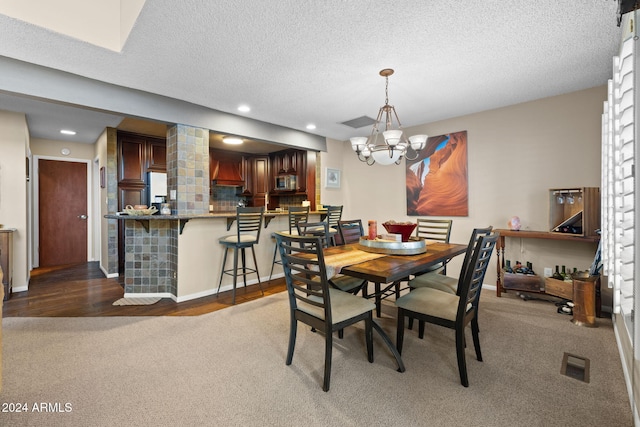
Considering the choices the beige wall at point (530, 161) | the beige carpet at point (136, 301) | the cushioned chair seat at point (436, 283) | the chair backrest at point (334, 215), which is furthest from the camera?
the chair backrest at point (334, 215)

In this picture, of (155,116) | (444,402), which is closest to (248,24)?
(155,116)

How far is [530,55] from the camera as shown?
2461 mm

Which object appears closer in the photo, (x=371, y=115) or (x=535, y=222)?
(x=535, y=222)

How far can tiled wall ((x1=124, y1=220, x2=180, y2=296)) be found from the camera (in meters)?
3.62

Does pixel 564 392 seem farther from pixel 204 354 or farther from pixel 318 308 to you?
pixel 204 354

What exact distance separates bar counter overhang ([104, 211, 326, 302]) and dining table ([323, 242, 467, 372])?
6.50 feet

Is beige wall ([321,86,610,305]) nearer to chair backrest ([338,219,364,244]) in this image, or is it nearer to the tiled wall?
chair backrest ([338,219,364,244])

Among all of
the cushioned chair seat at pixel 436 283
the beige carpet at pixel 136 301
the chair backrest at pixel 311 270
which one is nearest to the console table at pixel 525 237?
the cushioned chair seat at pixel 436 283

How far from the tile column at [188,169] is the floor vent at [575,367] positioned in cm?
382

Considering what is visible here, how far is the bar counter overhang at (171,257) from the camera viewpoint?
11.6ft

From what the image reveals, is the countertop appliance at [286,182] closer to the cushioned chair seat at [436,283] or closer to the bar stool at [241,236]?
the bar stool at [241,236]

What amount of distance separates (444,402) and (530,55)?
2.78 meters

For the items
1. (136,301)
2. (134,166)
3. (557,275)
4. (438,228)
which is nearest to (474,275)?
(438,228)

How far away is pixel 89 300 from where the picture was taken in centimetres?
348
